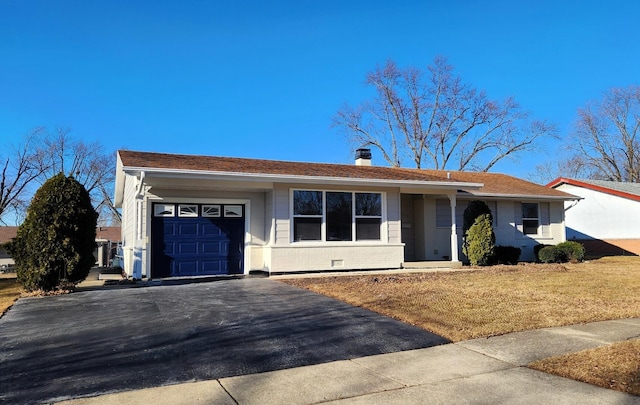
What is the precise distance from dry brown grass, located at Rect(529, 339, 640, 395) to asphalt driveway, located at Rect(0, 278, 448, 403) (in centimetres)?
139

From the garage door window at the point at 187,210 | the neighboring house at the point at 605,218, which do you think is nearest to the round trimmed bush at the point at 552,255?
the neighboring house at the point at 605,218

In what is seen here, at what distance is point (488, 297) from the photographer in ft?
28.6

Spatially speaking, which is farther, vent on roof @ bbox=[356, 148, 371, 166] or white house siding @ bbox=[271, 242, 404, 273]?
vent on roof @ bbox=[356, 148, 371, 166]

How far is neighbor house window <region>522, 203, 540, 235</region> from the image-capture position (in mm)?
18734

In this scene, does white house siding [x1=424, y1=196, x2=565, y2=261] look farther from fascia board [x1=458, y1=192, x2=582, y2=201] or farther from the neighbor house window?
fascia board [x1=458, y1=192, x2=582, y2=201]

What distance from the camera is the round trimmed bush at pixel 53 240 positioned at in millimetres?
9422

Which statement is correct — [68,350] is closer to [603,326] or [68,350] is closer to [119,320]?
[119,320]

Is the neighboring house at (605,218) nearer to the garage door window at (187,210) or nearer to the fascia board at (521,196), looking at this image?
the fascia board at (521,196)

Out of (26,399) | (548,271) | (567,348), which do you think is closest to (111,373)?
(26,399)

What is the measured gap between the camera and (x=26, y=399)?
12.4ft

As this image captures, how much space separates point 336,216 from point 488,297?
5.81 m

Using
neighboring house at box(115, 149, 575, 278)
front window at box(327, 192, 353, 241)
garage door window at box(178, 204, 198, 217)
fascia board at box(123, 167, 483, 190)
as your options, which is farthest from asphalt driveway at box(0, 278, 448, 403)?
front window at box(327, 192, 353, 241)

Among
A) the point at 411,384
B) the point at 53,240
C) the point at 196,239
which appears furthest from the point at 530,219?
the point at 53,240

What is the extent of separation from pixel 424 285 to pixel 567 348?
490cm
